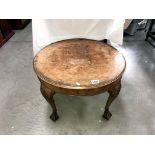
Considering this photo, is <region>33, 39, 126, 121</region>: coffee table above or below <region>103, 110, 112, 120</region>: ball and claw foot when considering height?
above

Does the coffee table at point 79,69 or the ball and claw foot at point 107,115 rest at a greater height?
the coffee table at point 79,69

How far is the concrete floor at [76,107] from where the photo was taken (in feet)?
4.98

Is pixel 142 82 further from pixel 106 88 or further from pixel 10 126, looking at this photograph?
pixel 10 126

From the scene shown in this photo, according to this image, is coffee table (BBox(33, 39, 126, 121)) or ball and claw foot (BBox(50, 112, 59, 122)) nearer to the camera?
coffee table (BBox(33, 39, 126, 121))

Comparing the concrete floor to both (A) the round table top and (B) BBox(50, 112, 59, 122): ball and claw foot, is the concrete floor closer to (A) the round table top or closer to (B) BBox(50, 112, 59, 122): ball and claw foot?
(B) BBox(50, 112, 59, 122): ball and claw foot

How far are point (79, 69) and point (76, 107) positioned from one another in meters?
0.52

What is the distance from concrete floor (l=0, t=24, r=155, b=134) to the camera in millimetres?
1518

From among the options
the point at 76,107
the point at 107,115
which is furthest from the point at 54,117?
the point at 107,115

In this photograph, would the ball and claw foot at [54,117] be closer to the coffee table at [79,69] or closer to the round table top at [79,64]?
the coffee table at [79,69]

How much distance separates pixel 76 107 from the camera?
5.59 feet

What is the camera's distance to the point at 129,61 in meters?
2.30

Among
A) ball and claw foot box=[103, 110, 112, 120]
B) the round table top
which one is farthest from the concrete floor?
the round table top

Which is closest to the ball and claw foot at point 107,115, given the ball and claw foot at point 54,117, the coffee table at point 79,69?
the coffee table at point 79,69

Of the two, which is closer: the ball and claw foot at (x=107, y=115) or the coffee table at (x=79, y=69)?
the coffee table at (x=79, y=69)
